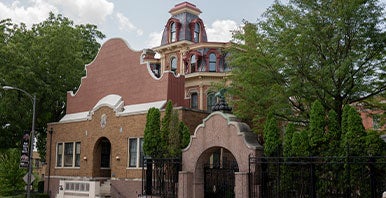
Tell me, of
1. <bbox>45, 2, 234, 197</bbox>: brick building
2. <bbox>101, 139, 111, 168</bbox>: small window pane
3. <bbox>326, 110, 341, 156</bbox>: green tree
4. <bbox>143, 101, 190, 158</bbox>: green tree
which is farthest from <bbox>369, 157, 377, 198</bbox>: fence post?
<bbox>101, 139, 111, 168</bbox>: small window pane

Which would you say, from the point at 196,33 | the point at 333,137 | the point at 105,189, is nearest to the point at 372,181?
the point at 333,137

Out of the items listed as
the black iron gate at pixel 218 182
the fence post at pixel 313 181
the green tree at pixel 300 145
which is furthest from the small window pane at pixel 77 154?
the fence post at pixel 313 181

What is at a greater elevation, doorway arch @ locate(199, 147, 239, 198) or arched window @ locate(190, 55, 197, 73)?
arched window @ locate(190, 55, 197, 73)

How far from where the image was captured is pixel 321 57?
2053 centimetres

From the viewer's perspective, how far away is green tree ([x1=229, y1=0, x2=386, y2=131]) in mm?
19703

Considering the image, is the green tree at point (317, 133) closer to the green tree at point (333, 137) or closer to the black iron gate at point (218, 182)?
the green tree at point (333, 137)

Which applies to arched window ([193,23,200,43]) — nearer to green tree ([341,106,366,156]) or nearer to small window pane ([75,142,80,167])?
small window pane ([75,142,80,167])

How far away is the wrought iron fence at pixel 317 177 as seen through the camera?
15.3 meters

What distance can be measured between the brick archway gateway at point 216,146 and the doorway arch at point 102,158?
12.6 m

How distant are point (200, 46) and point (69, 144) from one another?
560 inches

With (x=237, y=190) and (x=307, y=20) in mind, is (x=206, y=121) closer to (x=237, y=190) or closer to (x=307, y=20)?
(x=237, y=190)

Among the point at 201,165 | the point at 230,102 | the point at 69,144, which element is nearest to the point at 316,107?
the point at 201,165

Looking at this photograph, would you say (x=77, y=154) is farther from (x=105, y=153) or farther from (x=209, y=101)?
(x=209, y=101)

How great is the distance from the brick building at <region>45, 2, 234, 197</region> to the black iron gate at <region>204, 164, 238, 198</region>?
610 centimetres
